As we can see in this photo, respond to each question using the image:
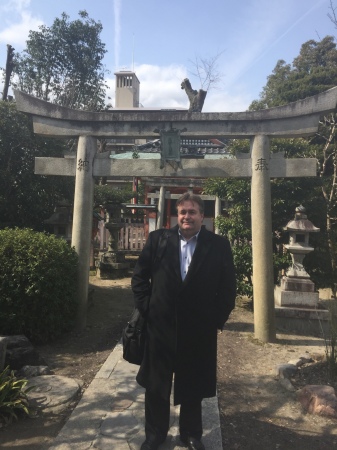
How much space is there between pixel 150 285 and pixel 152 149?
53.6ft

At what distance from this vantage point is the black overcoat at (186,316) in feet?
8.03

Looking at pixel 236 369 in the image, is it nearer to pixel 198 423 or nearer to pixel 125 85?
pixel 198 423

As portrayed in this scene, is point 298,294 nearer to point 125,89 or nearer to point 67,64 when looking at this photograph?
point 67,64

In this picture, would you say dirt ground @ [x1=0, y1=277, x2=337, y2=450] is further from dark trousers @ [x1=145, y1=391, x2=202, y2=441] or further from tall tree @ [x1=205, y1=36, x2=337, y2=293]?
tall tree @ [x1=205, y1=36, x2=337, y2=293]

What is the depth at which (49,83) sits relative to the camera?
60.1ft

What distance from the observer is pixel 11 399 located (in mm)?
2986

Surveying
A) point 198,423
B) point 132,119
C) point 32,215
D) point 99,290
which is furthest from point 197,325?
point 99,290

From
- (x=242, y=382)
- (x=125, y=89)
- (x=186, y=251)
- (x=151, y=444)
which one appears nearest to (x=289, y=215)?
(x=242, y=382)

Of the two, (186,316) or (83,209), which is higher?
(83,209)

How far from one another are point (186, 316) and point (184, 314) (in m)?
0.02

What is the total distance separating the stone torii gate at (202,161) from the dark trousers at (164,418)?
3.05 m

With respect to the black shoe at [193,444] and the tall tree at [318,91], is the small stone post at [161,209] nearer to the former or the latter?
the tall tree at [318,91]

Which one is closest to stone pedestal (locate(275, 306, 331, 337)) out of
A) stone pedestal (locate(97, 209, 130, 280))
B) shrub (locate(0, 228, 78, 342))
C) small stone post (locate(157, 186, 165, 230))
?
shrub (locate(0, 228, 78, 342))

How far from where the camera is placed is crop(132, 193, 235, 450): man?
2449 millimetres
